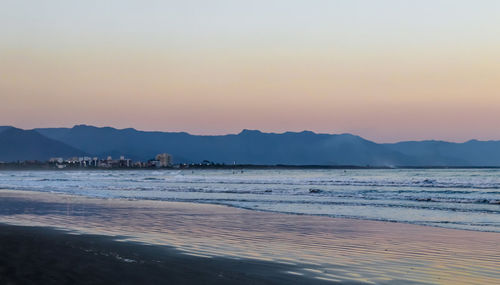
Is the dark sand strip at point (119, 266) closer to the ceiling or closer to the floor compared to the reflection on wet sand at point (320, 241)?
closer to the ceiling

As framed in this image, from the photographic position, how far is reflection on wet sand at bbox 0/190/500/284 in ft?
32.4

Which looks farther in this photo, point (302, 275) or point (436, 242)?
point (436, 242)

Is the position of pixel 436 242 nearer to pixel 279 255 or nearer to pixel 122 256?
pixel 279 255

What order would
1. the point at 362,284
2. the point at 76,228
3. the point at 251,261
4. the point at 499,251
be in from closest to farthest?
the point at 362,284 < the point at 251,261 < the point at 499,251 < the point at 76,228

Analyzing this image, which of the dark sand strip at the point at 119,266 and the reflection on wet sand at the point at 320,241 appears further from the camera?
the reflection on wet sand at the point at 320,241

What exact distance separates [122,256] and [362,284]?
16.2 ft

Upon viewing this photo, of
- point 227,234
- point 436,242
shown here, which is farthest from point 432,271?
point 227,234

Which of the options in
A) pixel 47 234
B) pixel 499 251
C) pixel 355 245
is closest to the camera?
pixel 499 251

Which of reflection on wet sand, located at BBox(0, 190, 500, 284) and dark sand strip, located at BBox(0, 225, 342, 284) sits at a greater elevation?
dark sand strip, located at BBox(0, 225, 342, 284)

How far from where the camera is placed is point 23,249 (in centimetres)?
1176

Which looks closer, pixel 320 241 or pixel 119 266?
pixel 119 266

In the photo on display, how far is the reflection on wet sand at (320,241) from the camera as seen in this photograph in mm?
9891

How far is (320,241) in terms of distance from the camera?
46.0ft

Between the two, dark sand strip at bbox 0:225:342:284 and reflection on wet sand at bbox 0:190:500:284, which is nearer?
Answer: dark sand strip at bbox 0:225:342:284
